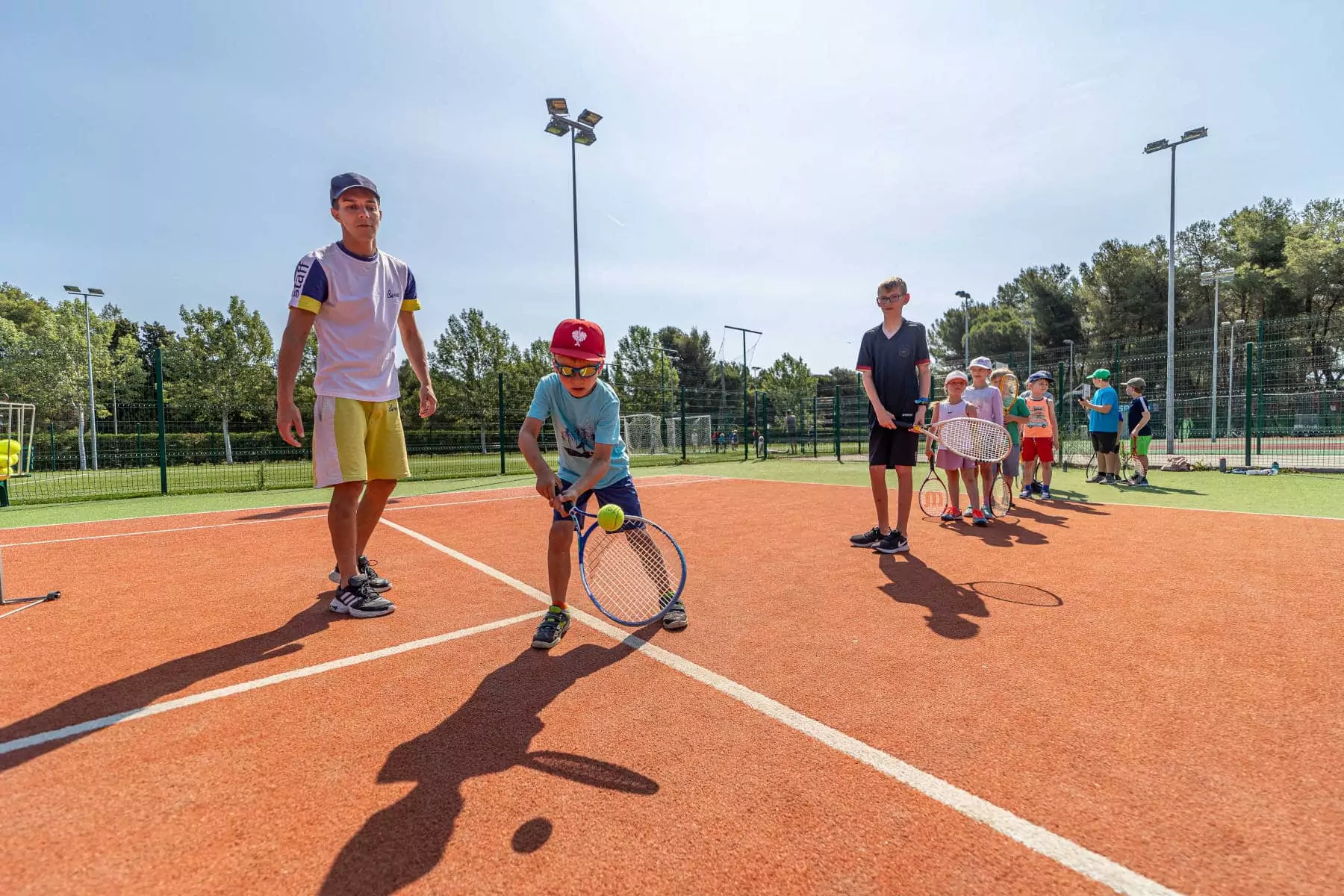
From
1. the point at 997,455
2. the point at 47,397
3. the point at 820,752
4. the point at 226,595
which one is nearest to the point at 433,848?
the point at 820,752

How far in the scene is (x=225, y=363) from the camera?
1372 inches

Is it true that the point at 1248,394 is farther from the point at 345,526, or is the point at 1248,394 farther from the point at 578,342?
the point at 345,526

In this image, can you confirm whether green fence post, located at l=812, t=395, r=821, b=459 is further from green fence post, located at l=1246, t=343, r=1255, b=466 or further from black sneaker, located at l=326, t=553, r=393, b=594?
black sneaker, located at l=326, t=553, r=393, b=594

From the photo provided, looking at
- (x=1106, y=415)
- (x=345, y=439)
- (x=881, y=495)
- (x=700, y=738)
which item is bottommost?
(x=700, y=738)

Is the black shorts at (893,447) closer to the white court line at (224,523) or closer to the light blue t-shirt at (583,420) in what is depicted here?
the light blue t-shirt at (583,420)

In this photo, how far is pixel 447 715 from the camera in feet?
8.58

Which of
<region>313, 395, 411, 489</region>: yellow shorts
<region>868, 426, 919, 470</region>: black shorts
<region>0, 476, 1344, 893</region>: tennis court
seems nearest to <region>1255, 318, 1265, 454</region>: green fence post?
<region>868, 426, 919, 470</region>: black shorts

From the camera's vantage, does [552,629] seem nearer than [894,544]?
Yes

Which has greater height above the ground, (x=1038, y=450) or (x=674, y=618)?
(x=1038, y=450)

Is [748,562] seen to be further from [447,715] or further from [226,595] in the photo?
[226,595]

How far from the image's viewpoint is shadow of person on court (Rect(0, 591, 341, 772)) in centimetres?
243

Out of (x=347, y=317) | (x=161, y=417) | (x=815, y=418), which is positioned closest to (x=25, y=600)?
(x=347, y=317)

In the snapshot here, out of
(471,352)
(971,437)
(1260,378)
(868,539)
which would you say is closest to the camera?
(971,437)

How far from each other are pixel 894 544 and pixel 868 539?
1.43 feet
